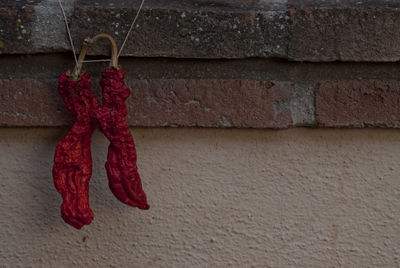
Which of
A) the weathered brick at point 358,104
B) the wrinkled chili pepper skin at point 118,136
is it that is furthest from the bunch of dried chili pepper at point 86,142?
the weathered brick at point 358,104

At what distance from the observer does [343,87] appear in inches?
33.3

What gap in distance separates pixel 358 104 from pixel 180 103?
13.9 inches

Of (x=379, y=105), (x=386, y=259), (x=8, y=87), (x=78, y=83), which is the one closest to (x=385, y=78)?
(x=379, y=105)

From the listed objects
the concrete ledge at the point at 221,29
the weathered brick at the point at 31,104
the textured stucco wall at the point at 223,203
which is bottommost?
the textured stucco wall at the point at 223,203

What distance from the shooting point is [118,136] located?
79 centimetres

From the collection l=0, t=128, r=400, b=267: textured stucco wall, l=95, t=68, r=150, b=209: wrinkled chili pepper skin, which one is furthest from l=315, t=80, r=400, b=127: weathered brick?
l=95, t=68, r=150, b=209: wrinkled chili pepper skin

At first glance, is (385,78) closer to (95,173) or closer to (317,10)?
(317,10)

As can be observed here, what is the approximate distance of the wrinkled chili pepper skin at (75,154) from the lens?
80 centimetres

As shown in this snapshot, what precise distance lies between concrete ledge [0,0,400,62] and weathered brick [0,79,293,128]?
0.20ft

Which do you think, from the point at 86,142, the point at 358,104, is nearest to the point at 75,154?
the point at 86,142

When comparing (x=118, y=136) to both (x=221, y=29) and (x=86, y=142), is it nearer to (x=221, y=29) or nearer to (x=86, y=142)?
(x=86, y=142)

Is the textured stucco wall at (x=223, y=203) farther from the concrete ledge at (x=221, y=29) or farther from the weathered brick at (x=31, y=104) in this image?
the concrete ledge at (x=221, y=29)

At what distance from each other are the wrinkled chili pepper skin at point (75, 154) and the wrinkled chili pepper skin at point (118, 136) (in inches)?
1.3

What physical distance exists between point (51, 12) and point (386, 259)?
0.86 m
